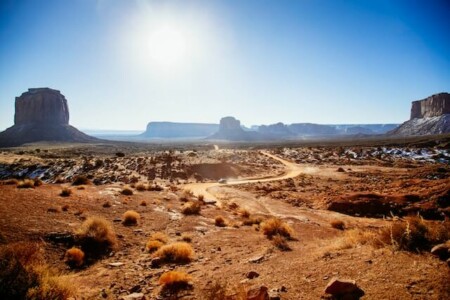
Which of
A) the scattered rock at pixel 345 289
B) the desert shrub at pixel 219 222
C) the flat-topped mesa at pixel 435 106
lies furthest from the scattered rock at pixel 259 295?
the flat-topped mesa at pixel 435 106

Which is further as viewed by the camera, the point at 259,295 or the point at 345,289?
the point at 259,295

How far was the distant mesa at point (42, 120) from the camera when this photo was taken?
139 meters

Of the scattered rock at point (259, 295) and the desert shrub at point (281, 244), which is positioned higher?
the scattered rock at point (259, 295)

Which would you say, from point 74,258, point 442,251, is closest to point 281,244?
point 442,251

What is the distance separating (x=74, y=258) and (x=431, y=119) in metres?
219

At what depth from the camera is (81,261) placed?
8602mm

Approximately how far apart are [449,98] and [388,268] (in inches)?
8829

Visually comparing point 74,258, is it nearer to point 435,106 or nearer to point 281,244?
point 281,244

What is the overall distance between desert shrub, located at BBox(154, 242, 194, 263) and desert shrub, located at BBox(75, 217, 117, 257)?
1970 millimetres

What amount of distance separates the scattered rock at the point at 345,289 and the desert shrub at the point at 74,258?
7211mm

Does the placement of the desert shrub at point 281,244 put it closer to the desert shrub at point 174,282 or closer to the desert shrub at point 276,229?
the desert shrub at point 276,229

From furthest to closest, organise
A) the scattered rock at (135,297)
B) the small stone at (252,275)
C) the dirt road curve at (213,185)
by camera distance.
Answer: the dirt road curve at (213,185), the small stone at (252,275), the scattered rock at (135,297)

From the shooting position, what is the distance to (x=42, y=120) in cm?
15675

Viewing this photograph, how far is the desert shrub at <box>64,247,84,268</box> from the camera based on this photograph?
848 centimetres
